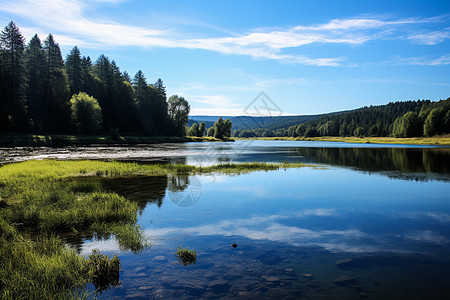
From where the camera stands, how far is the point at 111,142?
88.8 m

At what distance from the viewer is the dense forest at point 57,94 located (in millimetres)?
68500

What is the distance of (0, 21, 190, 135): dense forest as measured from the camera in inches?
2697

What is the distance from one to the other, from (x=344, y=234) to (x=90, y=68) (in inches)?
4922

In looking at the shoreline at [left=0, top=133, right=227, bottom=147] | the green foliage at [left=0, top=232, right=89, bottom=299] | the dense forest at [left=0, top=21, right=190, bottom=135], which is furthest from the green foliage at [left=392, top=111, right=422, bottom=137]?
the green foliage at [left=0, top=232, right=89, bottom=299]

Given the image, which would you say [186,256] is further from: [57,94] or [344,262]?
[57,94]

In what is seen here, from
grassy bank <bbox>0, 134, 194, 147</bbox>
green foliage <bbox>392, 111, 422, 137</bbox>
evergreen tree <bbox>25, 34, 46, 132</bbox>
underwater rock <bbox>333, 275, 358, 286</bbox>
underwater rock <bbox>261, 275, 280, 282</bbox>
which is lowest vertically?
underwater rock <bbox>333, 275, 358, 286</bbox>

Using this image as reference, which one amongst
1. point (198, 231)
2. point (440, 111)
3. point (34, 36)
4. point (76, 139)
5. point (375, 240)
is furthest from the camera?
point (440, 111)

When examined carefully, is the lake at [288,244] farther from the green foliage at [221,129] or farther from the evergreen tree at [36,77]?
the green foliage at [221,129]

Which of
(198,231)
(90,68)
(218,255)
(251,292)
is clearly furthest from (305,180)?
(90,68)

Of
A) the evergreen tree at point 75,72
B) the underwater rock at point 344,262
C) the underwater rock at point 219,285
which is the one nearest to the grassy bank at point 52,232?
the underwater rock at point 219,285

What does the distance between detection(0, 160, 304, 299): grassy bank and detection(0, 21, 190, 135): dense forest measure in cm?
5787

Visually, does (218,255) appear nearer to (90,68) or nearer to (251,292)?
(251,292)

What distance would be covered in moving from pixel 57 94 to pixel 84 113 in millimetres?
10010

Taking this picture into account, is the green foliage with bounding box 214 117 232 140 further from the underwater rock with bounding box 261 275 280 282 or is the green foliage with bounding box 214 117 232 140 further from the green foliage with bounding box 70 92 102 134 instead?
the underwater rock with bounding box 261 275 280 282
